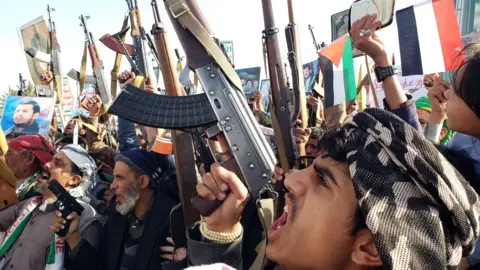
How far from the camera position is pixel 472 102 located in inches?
56.7

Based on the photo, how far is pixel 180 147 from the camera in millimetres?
2383

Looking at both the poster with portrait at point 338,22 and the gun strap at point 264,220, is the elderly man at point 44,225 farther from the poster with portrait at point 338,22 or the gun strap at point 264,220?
the poster with portrait at point 338,22

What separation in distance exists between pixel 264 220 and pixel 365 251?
2.00ft

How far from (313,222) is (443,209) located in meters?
0.32

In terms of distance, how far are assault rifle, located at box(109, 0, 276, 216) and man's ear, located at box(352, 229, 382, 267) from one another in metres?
0.77

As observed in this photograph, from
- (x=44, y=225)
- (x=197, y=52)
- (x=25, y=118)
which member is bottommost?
(x=44, y=225)

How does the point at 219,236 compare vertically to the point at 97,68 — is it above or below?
below

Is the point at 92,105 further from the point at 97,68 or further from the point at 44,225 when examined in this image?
the point at 44,225

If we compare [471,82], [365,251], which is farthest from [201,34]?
[365,251]

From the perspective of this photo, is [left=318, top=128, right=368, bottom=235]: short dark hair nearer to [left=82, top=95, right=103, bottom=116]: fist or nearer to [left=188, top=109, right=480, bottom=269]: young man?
[left=188, top=109, right=480, bottom=269]: young man

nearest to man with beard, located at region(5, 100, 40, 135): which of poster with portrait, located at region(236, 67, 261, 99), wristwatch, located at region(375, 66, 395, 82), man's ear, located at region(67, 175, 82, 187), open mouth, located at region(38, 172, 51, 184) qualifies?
open mouth, located at region(38, 172, 51, 184)

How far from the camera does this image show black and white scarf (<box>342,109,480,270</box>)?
2.97 feet

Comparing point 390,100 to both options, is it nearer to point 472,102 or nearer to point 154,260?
point 472,102

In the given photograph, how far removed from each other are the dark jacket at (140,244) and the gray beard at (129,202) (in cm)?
5
